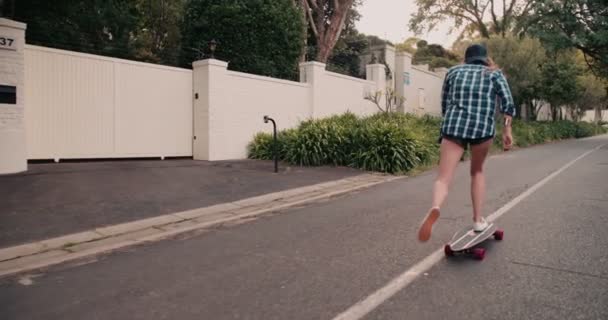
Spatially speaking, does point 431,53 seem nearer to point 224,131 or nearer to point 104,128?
point 224,131

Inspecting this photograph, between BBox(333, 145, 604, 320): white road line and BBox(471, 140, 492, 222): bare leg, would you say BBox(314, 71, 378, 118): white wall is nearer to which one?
BBox(471, 140, 492, 222): bare leg

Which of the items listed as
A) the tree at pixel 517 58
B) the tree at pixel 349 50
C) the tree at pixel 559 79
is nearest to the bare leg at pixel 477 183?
the tree at pixel 349 50

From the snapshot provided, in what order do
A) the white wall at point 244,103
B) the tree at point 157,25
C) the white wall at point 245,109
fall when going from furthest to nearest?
the tree at point 157,25, the white wall at point 245,109, the white wall at point 244,103

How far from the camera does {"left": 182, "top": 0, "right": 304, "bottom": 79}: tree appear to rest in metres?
14.4

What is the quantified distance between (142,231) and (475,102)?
4169 mm

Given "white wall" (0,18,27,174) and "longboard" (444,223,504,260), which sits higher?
→ "white wall" (0,18,27,174)

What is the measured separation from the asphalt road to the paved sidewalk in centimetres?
145

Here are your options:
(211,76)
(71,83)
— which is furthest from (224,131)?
(71,83)

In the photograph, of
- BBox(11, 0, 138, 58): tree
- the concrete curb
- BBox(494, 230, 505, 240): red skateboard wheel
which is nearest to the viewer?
the concrete curb

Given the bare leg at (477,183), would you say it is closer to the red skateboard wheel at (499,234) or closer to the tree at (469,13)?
the red skateboard wheel at (499,234)

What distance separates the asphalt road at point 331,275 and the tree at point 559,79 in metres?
25.2

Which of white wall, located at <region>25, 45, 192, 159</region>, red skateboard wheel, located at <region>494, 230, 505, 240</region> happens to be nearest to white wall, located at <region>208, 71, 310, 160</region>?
white wall, located at <region>25, 45, 192, 159</region>

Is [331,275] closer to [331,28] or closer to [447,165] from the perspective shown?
[447,165]

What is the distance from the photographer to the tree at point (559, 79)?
92.7 ft
